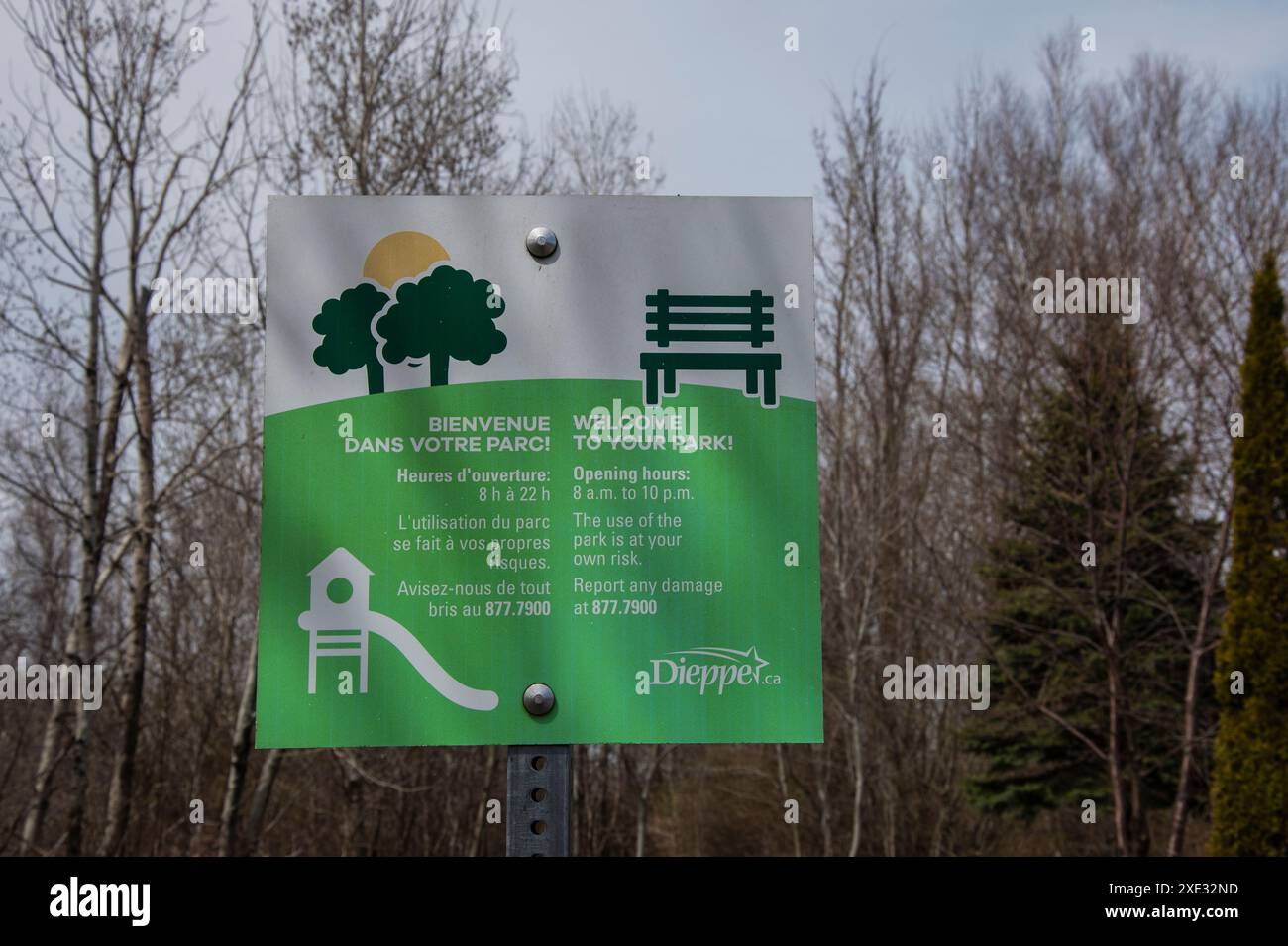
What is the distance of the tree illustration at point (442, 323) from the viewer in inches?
109

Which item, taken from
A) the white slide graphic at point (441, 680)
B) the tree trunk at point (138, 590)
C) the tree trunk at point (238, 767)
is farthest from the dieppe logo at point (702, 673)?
the tree trunk at point (138, 590)

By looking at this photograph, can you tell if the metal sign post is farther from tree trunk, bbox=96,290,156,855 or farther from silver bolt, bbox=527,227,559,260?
tree trunk, bbox=96,290,156,855

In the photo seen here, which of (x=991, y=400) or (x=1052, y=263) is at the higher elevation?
(x=1052, y=263)

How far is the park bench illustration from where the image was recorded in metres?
2.72

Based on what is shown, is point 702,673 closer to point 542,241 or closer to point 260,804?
point 542,241

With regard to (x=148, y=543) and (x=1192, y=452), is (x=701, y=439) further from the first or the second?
(x=1192, y=452)

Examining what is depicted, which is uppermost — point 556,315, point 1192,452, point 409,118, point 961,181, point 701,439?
point 961,181

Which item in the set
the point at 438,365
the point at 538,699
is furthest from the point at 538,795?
the point at 438,365

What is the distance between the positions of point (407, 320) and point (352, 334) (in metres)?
0.13

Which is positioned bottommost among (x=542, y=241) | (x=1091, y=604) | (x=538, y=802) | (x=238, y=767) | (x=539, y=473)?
(x=238, y=767)

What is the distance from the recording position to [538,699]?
2.62m

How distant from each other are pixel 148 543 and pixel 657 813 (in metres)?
10.1

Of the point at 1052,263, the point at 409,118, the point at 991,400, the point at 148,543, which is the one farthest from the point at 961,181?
the point at 148,543

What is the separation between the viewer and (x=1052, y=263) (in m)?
15.9
